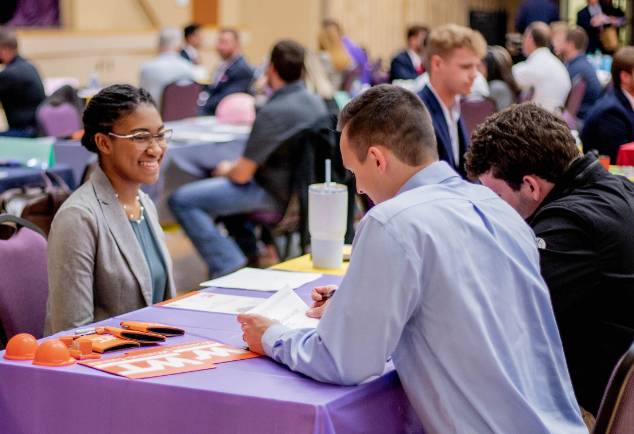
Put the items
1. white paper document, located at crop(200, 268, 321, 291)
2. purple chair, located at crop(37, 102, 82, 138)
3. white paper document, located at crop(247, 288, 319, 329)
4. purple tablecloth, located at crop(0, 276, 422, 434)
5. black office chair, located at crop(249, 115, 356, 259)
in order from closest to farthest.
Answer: purple tablecloth, located at crop(0, 276, 422, 434)
white paper document, located at crop(247, 288, 319, 329)
white paper document, located at crop(200, 268, 321, 291)
black office chair, located at crop(249, 115, 356, 259)
purple chair, located at crop(37, 102, 82, 138)

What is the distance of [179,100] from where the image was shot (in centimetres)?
880

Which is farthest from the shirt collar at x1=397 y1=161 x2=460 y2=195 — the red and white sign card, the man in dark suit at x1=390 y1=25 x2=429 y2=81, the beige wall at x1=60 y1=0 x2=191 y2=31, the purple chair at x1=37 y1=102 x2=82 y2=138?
the beige wall at x1=60 y1=0 x2=191 y2=31

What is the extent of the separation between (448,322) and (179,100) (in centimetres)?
699

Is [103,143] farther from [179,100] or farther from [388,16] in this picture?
[388,16]

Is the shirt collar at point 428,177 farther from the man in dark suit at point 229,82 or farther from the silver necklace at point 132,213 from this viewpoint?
Answer: the man in dark suit at point 229,82

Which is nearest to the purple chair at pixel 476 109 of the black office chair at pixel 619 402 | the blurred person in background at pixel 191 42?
the blurred person in background at pixel 191 42

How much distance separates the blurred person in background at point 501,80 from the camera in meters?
9.22

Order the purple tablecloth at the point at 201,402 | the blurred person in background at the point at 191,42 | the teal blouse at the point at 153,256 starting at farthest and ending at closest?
the blurred person in background at the point at 191,42
the teal blouse at the point at 153,256
the purple tablecloth at the point at 201,402

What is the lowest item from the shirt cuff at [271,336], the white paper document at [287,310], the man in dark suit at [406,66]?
the man in dark suit at [406,66]

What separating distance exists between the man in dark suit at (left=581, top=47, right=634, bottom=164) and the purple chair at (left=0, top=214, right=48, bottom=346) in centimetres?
319

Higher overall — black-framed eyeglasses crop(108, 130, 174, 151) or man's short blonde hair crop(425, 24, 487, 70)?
man's short blonde hair crop(425, 24, 487, 70)

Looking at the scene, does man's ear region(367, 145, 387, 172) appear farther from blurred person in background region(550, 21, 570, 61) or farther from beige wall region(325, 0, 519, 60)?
beige wall region(325, 0, 519, 60)

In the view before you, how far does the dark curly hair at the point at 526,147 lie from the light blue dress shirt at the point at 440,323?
0.57 m

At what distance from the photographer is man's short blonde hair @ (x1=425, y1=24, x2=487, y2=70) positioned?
4672 millimetres
